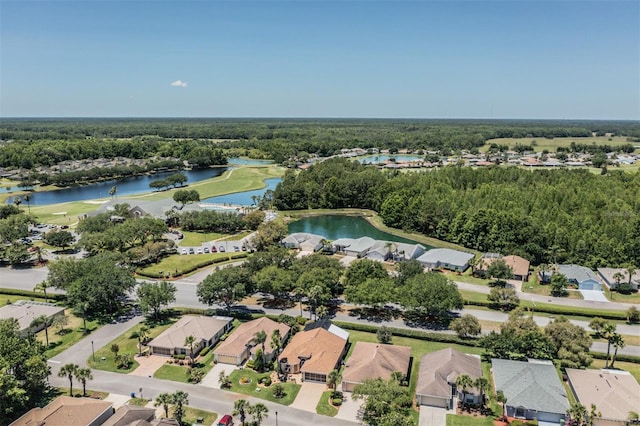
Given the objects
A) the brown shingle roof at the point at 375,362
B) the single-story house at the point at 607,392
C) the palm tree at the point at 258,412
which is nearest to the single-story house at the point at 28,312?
the palm tree at the point at 258,412

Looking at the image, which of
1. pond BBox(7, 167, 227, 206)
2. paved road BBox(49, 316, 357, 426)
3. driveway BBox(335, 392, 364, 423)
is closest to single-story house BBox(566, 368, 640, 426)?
driveway BBox(335, 392, 364, 423)

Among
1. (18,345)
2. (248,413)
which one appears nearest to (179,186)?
(18,345)

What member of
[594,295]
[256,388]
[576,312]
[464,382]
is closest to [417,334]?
[464,382]

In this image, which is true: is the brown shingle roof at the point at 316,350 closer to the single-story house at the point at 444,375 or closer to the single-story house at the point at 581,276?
the single-story house at the point at 444,375

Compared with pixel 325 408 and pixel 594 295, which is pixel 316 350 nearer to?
pixel 325 408

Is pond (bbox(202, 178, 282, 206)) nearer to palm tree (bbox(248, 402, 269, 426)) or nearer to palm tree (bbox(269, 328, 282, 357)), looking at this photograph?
palm tree (bbox(269, 328, 282, 357))
